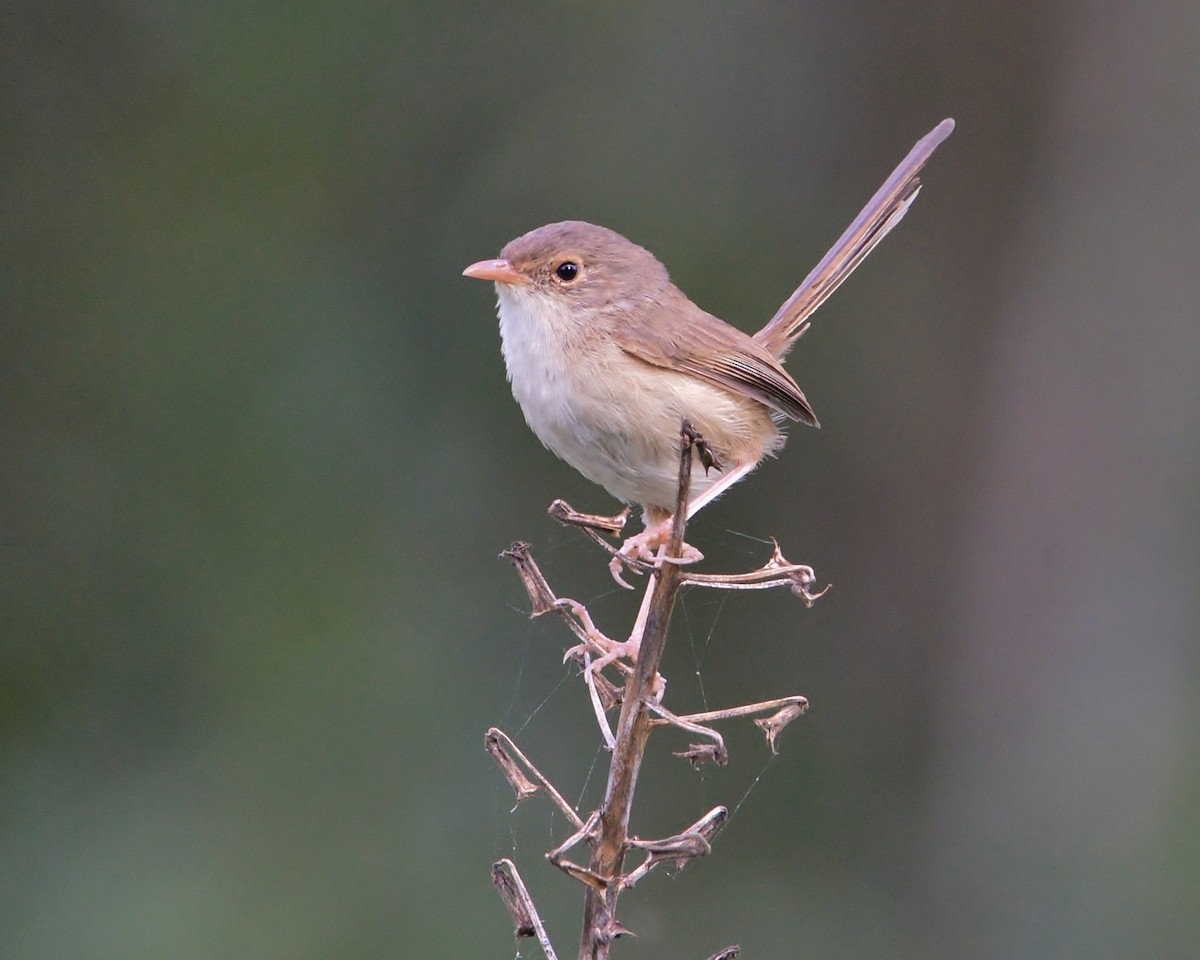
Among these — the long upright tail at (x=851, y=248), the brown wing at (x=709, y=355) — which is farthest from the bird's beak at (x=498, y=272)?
the long upright tail at (x=851, y=248)

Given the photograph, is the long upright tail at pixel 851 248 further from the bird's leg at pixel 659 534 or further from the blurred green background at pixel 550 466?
the blurred green background at pixel 550 466

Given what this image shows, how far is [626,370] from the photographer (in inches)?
127

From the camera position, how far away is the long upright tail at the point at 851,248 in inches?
156

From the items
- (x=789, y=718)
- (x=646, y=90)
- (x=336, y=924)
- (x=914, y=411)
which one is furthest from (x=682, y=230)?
(x=789, y=718)

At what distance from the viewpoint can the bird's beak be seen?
11.1 feet

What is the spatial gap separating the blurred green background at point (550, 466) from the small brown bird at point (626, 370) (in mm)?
2488

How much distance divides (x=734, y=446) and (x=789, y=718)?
4.58 feet

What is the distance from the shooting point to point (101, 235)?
641 centimetres

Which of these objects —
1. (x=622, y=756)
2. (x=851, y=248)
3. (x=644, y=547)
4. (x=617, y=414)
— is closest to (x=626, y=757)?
(x=622, y=756)

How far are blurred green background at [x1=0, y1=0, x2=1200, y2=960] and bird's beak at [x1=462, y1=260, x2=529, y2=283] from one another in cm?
257

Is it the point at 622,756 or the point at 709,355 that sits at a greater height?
the point at 709,355

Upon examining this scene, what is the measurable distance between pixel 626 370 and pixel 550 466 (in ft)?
10.6

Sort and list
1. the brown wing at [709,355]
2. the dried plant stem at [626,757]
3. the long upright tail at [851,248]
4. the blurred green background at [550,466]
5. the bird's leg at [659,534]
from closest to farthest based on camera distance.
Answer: the dried plant stem at [626,757] → the bird's leg at [659,534] → the brown wing at [709,355] → the long upright tail at [851,248] → the blurred green background at [550,466]

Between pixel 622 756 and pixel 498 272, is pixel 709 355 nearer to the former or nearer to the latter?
pixel 498 272
